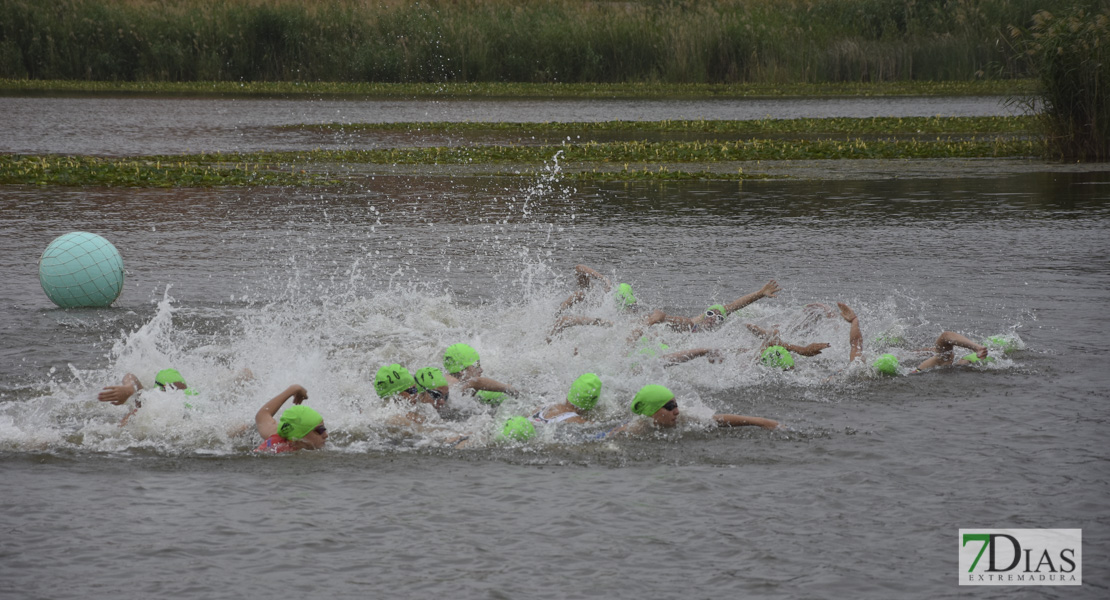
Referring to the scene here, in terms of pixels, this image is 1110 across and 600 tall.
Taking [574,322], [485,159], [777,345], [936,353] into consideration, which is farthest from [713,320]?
[485,159]

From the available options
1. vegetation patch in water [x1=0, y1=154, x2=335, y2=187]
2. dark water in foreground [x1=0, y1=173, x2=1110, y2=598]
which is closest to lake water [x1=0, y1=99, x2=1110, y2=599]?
dark water in foreground [x1=0, y1=173, x2=1110, y2=598]

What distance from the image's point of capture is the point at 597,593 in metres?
6.86

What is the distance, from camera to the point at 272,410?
32.1 ft

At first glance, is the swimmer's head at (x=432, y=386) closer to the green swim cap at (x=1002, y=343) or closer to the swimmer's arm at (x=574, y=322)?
the swimmer's arm at (x=574, y=322)

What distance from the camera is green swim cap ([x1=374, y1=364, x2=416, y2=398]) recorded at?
10289mm

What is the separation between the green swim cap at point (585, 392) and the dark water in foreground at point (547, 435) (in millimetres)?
211

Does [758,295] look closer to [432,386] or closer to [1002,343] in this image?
[1002,343]

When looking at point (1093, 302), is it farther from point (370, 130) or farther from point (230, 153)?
point (370, 130)

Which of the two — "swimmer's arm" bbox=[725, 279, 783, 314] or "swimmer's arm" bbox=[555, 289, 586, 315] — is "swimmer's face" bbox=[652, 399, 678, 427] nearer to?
"swimmer's arm" bbox=[725, 279, 783, 314]

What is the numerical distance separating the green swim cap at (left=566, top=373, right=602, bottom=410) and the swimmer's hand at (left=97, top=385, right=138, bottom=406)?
146 inches

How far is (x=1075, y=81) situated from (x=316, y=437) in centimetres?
2244

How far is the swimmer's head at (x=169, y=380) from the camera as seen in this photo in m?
10.4

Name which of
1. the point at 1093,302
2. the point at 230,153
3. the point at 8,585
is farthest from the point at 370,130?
the point at 8,585

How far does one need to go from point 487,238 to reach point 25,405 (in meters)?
9.50
